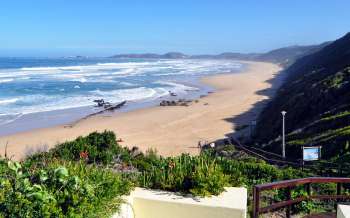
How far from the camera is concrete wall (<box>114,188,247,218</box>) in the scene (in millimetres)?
5012

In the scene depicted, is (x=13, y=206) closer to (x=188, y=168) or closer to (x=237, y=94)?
(x=188, y=168)

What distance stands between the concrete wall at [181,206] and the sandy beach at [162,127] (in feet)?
60.7

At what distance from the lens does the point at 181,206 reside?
5.10 m

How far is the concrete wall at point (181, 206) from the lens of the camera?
16.4 ft

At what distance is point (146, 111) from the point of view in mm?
39344

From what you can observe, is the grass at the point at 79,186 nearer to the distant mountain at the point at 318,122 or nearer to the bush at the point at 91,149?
the bush at the point at 91,149

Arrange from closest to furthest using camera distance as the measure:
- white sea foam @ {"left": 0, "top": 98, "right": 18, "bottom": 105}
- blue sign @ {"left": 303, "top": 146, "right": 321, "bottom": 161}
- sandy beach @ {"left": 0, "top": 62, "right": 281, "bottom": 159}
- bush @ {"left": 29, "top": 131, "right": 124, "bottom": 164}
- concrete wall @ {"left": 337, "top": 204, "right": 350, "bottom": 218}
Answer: concrete wall @ {"left": 337, "top": 204, "right": 350, "bottom": 218}
bush @ {"left": 29, "top": 131, "right": 124, "bottom": 164}
blue sign @ {"left": 303, "top": 146, "right": 321, "bottom": 161}
sandy beach @ {"left": 0, "top": 62, "right": 281, "bottom": 159}
white sea foam @ {"left": 0, "top": 98, "right": 18, "bottom": 105}

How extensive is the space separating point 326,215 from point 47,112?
110ft

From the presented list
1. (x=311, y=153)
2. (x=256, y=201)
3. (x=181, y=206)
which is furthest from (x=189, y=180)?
(x=311, y=153)

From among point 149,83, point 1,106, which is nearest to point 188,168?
point 1,106

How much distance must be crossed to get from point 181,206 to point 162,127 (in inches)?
1077

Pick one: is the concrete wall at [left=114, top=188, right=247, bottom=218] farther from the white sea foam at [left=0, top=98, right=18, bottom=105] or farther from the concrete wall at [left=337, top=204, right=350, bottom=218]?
the white sea foam at [left=0, top=98, right=18, bottom=105]

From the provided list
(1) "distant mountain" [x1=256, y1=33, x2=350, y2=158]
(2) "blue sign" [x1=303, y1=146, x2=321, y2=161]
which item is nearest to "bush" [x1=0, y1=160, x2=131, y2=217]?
(2) "blue sign" [x1=303, y1=146, x2=321, y2=161]

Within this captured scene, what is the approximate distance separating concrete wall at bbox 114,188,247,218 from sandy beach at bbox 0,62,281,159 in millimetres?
18508
